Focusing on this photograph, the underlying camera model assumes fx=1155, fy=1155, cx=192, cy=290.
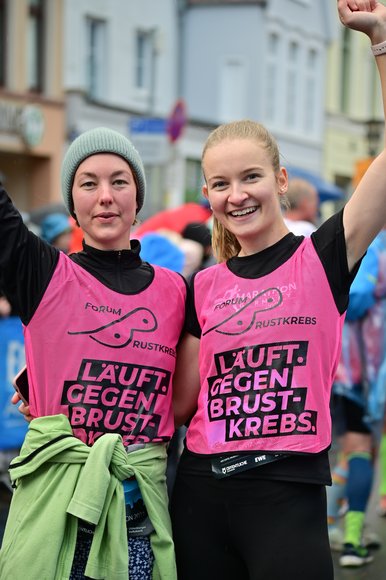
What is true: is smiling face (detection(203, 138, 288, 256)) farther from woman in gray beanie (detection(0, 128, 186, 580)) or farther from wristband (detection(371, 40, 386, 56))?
wristband (detection(371, 40, 386, 56))

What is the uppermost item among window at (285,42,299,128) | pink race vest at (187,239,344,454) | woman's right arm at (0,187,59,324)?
window at (285,42,299,128)

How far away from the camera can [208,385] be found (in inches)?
125

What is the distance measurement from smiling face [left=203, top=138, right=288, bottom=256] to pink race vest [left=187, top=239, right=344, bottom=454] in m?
0.12

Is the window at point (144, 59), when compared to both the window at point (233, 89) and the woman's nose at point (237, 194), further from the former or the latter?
the woman's nose at point (237, 194)

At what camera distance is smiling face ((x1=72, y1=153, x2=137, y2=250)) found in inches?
128

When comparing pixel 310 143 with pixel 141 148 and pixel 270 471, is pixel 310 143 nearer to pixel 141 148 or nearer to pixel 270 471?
pixel 141 148

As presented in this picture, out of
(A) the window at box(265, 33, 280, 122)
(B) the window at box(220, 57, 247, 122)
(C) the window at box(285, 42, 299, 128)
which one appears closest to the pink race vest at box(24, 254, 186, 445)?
(B) the window at box(220, 57, 247, 122)

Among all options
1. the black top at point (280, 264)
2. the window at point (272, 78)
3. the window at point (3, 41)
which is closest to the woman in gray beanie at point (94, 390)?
the black top at point (280, 264)

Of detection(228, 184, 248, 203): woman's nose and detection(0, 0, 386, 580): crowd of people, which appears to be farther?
detection(228, 184, 248, 203): woman's nose

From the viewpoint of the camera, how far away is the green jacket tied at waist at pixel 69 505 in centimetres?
302

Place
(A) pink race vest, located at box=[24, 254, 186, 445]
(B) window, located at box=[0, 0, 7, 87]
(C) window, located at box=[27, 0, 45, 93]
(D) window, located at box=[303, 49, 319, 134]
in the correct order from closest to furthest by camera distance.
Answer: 1. (A) pink race vest, located at box=[24, 254, 186, 445]
2. (B) window, located at box=[0, 0, 7, 87]
3. (C) window, located at box=[27, 0, 45, 93]
4. (D) window, located at box=[303, 49, 319, 134]

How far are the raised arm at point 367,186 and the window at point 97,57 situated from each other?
78.3 ft

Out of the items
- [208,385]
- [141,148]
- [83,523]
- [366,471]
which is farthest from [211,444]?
[141,148]

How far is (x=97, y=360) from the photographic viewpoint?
10.3 ft
